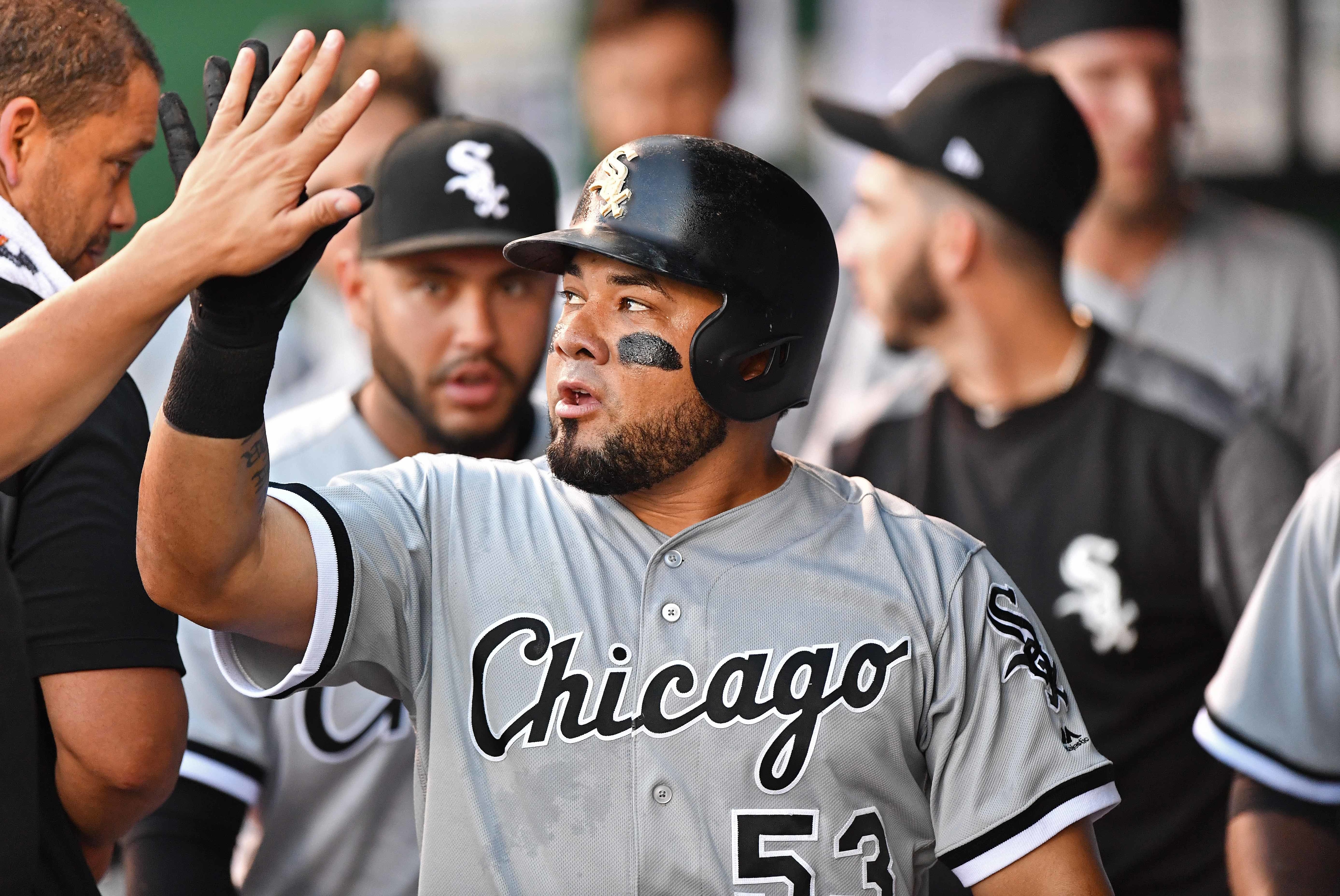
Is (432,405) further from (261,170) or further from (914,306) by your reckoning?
(914,306)

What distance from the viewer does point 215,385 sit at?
6.07 ft

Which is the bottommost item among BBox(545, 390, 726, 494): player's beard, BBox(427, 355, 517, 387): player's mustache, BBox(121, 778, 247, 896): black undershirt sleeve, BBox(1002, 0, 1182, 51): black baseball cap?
BBox(121, 778, 247, 896): black undershirt sleeve

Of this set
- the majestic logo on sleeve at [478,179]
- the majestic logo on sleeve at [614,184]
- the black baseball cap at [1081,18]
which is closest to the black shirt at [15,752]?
the majestic logo on sleeve at [614,184]

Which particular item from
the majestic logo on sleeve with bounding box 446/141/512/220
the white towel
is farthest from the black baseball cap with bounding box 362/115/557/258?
the white towel

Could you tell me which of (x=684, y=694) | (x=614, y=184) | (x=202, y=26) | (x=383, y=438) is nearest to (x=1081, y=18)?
(x=383, y=438)

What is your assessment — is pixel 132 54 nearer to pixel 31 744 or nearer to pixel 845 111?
pixel 31 744

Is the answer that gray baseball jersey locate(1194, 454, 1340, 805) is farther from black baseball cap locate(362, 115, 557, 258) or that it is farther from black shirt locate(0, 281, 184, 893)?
black shirt locate(0, 281, 184, 893)

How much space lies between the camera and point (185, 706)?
230 cm

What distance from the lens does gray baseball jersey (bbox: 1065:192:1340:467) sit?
4.67 meters

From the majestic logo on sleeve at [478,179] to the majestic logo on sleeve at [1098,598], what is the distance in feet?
7.33

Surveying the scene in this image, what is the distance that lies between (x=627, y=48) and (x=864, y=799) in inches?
156

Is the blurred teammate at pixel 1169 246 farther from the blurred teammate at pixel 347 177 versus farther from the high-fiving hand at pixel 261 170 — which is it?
the high-fiving hand at pixel 261 170

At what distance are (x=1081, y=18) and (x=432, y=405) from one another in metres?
2.91

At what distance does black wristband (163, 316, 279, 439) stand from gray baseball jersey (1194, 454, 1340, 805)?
2.27 meters
